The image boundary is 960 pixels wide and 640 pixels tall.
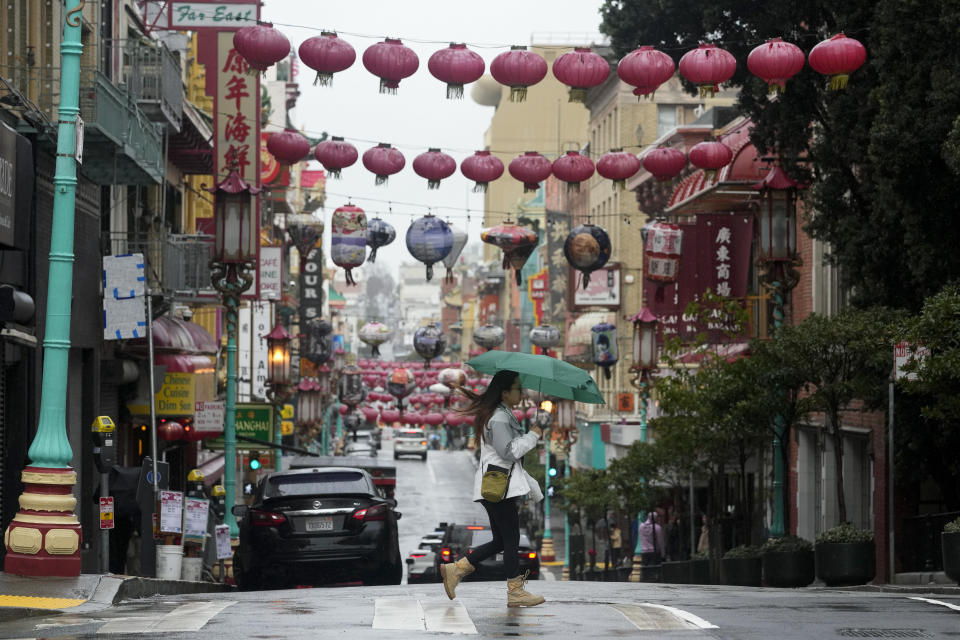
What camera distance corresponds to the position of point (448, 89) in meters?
20.4

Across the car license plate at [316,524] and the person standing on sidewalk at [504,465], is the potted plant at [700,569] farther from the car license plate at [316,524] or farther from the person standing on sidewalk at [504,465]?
the person standing on sidewalk at [504,465]

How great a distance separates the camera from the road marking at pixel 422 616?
10.2 m

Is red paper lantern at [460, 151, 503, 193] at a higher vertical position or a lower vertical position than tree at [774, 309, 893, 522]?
higher

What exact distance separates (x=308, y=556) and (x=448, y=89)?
20.1 feet

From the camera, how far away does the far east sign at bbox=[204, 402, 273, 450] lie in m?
36.2

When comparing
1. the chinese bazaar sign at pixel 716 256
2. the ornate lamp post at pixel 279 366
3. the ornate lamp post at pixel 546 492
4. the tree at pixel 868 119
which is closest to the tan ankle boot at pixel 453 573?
the tree at pixel 868 119

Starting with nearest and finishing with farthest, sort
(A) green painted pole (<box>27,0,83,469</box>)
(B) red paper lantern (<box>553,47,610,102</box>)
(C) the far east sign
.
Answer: (A) green painted pole (<box>27,0,83,469</box>) < (B) red paper lantern (<box>553,47,610,102</box>) < (C) the far east sign

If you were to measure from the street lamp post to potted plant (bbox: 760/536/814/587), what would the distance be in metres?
10.5

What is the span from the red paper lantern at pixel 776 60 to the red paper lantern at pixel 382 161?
6.34 meters

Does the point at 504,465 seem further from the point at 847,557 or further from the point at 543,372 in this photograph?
the point at 847,557

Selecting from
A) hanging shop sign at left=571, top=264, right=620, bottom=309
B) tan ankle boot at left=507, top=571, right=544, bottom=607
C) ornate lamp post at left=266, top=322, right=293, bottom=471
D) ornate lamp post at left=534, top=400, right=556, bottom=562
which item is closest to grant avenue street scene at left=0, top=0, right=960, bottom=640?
tan ankle boot at left=507, top=571, right=544, bottom=607

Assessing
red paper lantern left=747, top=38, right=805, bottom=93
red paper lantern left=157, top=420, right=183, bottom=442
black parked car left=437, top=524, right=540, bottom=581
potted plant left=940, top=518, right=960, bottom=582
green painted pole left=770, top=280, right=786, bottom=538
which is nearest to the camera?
potted plant left=940, top=518, right=960, bottom=582

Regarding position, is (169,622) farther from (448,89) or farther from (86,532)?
(86,532)

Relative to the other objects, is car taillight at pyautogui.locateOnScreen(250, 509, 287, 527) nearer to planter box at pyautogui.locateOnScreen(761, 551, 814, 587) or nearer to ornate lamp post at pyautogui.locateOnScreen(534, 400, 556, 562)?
planter box at pyautogui.locateOnScreen(761, 551, 814, 587)
